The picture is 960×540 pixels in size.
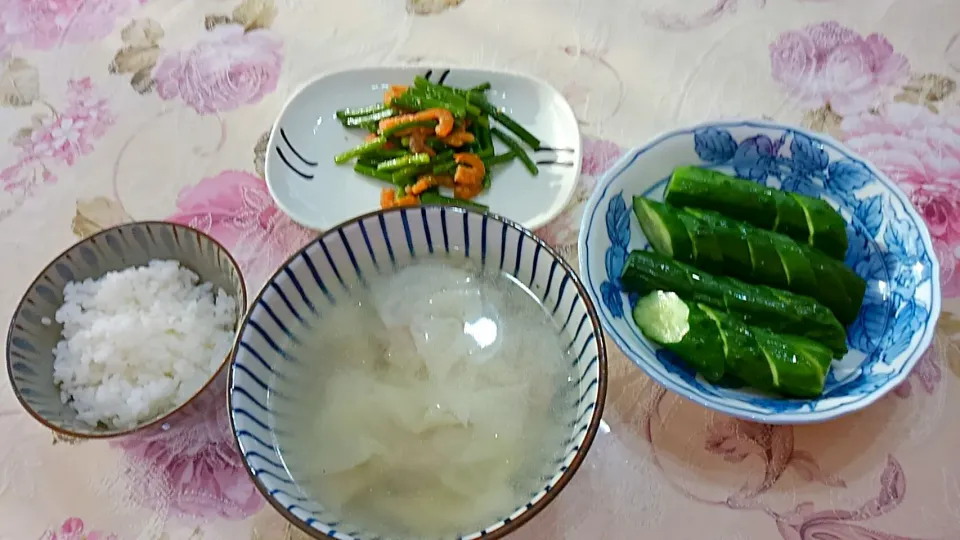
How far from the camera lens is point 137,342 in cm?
95

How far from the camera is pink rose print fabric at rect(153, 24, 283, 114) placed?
4.41ft

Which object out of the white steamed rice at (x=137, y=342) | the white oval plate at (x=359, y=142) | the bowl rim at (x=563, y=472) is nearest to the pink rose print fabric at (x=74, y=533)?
the white steamed rice at (x=137, y=342)

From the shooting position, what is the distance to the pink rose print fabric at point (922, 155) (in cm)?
113

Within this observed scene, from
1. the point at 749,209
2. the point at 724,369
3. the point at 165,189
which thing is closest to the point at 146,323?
the point at 165,189

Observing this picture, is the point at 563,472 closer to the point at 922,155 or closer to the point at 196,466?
A: the point at 196,466

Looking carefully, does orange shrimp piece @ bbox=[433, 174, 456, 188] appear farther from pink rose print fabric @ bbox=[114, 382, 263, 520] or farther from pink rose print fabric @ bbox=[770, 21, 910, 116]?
pink rose print fabric @ bbox=[770, 21, 910, 116]

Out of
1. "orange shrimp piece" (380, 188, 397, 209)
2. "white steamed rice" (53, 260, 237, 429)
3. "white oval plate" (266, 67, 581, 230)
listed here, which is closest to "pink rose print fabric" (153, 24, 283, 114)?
"white oval plate" (266, 67, 581, 230)

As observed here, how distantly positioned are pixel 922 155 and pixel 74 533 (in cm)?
142

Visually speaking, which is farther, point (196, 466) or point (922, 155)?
point (922, 155)

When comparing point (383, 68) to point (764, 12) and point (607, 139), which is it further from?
point (764, 12)

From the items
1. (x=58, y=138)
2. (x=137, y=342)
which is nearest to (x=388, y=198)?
(x=137, y=342)

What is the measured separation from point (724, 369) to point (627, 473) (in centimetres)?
19

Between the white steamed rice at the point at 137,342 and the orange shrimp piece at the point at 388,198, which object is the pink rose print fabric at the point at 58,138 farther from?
the orange shrimp piece at the point at 388,198

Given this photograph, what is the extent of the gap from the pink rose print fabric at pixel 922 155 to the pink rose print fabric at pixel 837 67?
43mm
